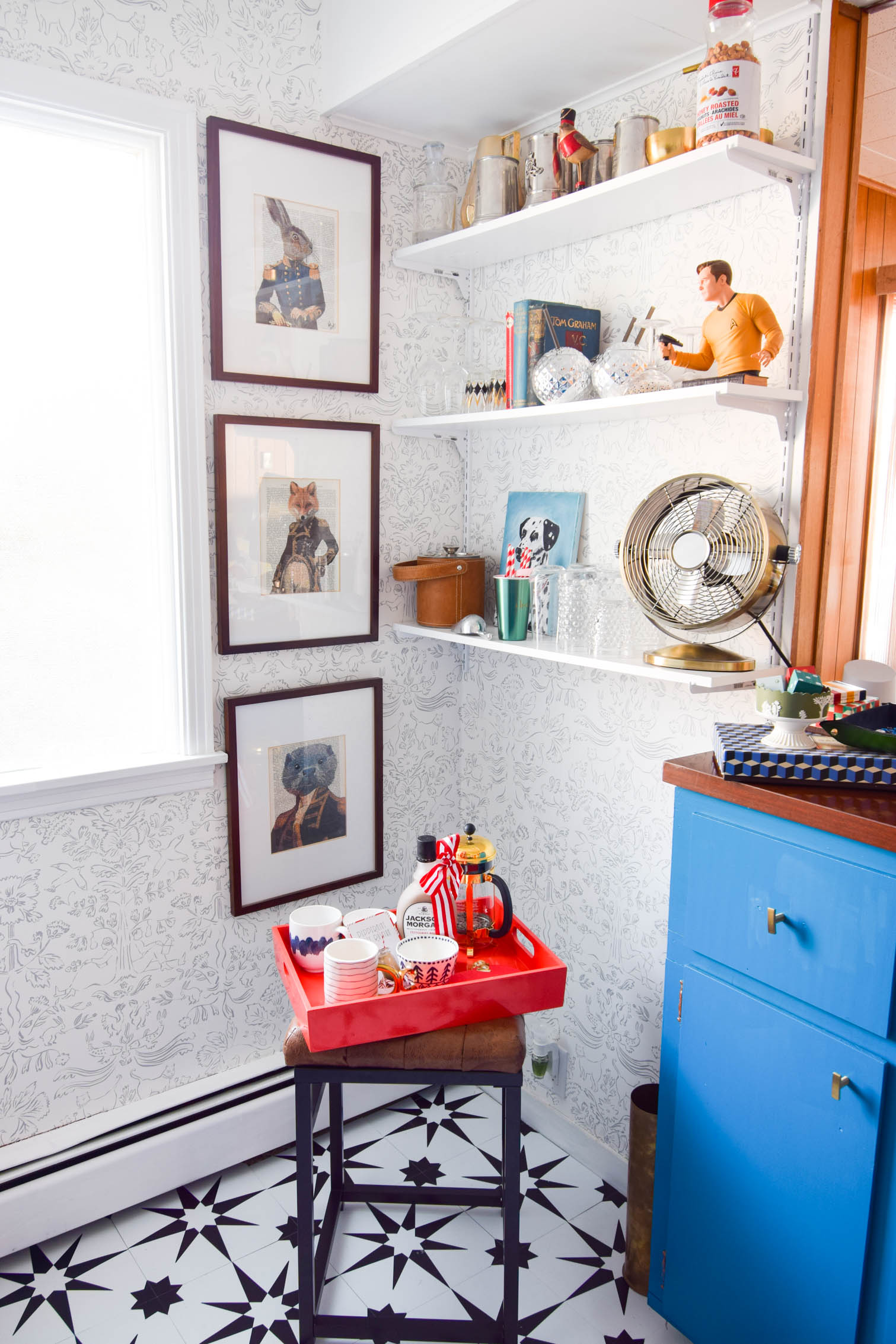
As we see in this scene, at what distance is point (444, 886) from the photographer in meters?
1.66

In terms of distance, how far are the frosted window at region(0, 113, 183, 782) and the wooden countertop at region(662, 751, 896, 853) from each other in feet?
3.77

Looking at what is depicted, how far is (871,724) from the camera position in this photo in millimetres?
1355

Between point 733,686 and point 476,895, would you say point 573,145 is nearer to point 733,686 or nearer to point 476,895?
point 733,686

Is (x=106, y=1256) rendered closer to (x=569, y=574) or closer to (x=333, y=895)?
(x=333, y=895)

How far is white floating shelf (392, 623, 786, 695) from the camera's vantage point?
151cm

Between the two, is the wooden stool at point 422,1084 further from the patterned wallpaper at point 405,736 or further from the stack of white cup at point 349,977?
the patterned wallpaper at point 405,736

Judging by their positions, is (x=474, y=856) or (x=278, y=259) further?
(x=278, y=259)

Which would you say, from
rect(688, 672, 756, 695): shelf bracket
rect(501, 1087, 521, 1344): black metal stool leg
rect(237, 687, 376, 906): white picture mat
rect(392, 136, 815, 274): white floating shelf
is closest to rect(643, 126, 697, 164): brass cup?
rect(392, 136, 815, 274): white floating shelf

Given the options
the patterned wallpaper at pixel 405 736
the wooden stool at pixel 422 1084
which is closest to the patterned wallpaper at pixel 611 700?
the patterned wallpaper at pixel 405 736

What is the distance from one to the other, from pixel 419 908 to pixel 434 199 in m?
1.62

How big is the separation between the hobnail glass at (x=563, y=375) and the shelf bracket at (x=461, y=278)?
0.62m

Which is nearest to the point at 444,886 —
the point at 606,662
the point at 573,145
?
the point at 606,662

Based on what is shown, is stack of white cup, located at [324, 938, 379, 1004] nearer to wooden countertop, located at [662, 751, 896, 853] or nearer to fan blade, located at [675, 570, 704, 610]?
wooden countertop, located at [662, 751, 896, 853]

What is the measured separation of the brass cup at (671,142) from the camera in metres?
1.53
